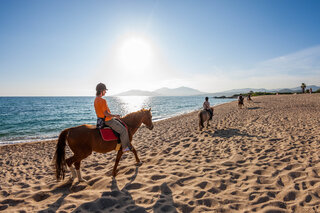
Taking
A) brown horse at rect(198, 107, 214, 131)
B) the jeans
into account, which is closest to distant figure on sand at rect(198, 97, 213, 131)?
brown horse at rect(198, 107, 214, 131)

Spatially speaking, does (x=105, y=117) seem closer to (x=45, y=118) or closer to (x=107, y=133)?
(x=107, y=133)

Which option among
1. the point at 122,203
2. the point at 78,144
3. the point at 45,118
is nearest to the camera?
the point at 122,203

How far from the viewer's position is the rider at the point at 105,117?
4191mm

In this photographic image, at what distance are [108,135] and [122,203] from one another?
6.18ft

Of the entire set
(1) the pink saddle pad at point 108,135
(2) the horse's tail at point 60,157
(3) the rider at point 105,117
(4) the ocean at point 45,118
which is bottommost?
(4) the ocean at point 45,118

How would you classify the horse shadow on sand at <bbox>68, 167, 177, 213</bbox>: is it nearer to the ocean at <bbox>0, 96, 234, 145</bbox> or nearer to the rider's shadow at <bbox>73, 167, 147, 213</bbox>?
the rider's shadow at <bbox>73, 167, 147, 213</bbox>

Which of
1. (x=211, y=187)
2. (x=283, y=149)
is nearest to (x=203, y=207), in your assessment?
(x=211, y=187)

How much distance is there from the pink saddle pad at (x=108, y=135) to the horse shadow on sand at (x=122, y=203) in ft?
4.50

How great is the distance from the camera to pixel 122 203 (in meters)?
3.19

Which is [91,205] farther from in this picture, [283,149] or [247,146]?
[283,149]

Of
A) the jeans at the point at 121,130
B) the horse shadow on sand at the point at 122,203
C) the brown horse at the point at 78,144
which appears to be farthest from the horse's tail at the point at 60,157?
the horse shadow on sand at the point at 122,203

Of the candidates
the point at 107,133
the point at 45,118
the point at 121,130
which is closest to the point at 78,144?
the point at 107,133

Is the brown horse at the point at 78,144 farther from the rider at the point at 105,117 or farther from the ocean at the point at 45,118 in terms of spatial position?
the ocean at the point at 45,118

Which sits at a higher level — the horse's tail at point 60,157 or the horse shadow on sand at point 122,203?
the horse's tail at point 60,157
